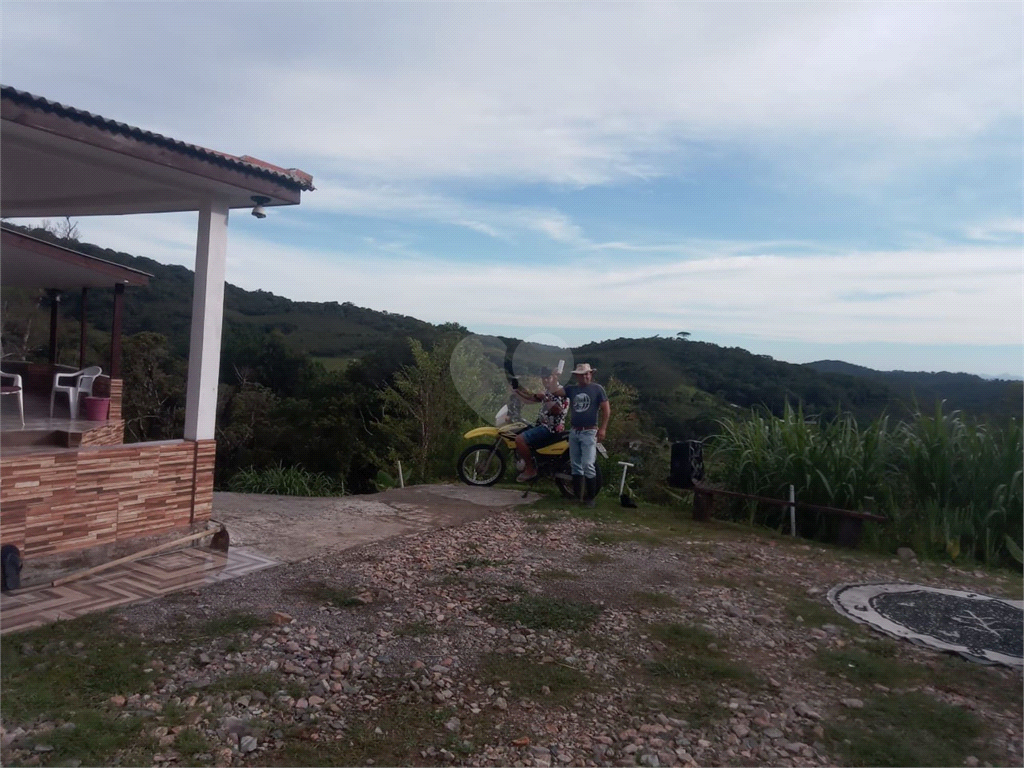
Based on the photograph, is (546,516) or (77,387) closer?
(546,516)

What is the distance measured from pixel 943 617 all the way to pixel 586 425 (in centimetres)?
381

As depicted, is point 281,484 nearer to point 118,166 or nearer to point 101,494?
point 101,494

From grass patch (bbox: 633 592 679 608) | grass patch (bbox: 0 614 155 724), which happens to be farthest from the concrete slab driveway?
grass patch (bbox: 633 592 679 608)

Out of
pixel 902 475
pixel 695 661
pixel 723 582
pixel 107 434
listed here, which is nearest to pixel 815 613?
pixel 723 582

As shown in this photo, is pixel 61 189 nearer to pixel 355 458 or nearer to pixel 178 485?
pixel 178 485

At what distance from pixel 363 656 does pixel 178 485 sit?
259 cm

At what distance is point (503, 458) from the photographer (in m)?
9.54

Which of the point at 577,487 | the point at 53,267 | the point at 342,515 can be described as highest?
the point at 53,267

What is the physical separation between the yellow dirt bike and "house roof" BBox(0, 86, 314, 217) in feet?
13.0

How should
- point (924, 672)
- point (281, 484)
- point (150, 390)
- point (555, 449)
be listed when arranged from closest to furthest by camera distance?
point (924, 672)
point (555, 449)
point (281, 484)
point (150, 390)

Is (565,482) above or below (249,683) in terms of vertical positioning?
above

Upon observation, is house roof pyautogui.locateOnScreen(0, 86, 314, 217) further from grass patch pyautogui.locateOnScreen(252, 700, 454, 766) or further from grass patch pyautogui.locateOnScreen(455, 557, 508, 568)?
grass patch pyautogui.locateOnScreen(252, 700, 454, 766)

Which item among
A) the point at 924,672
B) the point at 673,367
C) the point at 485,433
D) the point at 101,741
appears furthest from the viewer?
the point at 673,367

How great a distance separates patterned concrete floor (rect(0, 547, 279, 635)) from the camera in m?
4.20
